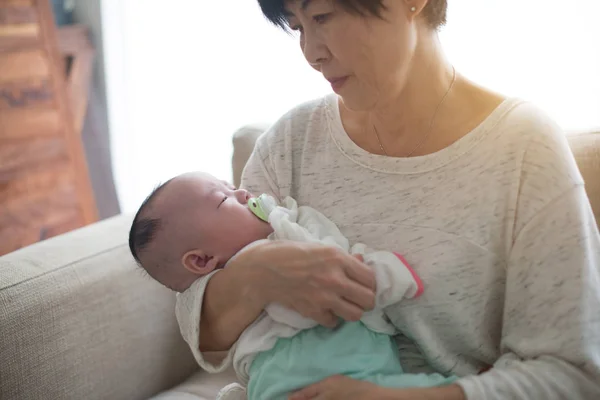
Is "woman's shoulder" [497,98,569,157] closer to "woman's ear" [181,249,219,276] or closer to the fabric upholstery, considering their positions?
"woman's ear" [181,249,219,276]

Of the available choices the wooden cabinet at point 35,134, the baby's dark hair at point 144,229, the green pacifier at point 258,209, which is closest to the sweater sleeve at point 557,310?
the green pacifier at point 258,209

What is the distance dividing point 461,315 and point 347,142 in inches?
15.1

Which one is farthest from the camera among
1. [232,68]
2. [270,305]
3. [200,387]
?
[232,68]

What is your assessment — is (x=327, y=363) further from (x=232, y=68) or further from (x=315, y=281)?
(x=232, y=68)

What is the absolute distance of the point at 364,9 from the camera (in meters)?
0.93

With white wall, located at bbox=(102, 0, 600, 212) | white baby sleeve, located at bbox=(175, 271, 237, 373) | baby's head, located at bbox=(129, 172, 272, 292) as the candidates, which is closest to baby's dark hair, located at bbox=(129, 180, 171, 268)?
baby's head, located at bbox=(129, 172, 272, 292)

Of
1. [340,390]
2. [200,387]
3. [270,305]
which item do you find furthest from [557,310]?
[200,387]

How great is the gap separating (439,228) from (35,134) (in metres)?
2.19

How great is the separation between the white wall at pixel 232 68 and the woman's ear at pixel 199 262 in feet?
3.12

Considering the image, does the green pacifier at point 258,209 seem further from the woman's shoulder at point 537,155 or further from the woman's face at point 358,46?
the woman's shoulder at point 537,155

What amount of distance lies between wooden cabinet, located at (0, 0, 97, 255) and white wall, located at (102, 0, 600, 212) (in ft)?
0.98

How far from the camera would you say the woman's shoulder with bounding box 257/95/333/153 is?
3.96ft

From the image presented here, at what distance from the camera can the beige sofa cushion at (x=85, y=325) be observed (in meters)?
1.22

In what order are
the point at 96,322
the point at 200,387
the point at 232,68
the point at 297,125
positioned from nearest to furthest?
Answer: the point at 297,125
the point at 96,322
the point at 200,387
the point at 232,68
